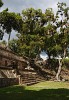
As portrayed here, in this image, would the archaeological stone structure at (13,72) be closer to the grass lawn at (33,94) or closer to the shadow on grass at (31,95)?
the grass lawn at (33,94)

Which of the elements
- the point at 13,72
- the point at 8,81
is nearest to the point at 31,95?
the point at 8,81

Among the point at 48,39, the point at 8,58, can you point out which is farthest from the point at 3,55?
the point at 48,39

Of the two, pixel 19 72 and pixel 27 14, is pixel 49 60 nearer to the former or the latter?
pixel 27 14

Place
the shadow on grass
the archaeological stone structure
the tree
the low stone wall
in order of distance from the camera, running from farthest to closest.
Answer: the tree → the archaeological stone structure → the low stone wall → the shadow on grass

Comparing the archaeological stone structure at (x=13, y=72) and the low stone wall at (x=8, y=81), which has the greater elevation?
the archaeological stone structure at (x=13, y=72)

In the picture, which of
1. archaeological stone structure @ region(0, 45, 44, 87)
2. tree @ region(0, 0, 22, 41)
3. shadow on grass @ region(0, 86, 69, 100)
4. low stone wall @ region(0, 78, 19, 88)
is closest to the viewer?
shadow on grass @ region(0, 86, 69, 100)

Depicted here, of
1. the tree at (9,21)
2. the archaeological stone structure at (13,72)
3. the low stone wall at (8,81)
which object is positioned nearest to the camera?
the low stone wall at (8,81)

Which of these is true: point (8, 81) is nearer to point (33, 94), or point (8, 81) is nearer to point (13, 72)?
point (13, 72)

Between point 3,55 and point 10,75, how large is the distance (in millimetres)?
11706

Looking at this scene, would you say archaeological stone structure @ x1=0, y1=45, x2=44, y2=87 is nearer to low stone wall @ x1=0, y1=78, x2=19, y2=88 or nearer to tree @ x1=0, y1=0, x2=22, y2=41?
low stone wall @ x1=0, y1=78, x2=19, y2=88

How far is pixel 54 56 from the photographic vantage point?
59.1 m

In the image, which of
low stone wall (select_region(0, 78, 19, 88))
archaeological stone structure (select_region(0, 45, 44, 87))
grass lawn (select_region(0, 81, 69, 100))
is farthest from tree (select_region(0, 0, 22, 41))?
grass lawn (select_region(0, 81, 69, 100))

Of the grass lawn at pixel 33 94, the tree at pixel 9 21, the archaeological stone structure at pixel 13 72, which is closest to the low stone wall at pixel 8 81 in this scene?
the archaeological stone structure at pixel 13 72

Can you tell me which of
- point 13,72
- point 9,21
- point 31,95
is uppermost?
point 9,21
